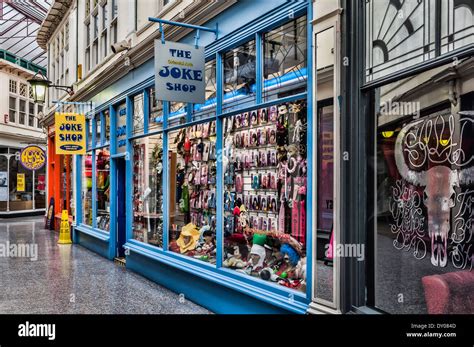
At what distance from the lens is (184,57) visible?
20.8 feet

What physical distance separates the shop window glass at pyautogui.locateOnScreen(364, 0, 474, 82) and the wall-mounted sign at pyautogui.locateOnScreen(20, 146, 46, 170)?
1569 centimetres

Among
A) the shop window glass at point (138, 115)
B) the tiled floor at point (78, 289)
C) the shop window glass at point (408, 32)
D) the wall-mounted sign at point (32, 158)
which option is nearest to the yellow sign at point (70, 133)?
the tiled floor at point (78, 289)

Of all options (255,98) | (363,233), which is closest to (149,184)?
(255,98)

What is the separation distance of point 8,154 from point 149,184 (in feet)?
54.4

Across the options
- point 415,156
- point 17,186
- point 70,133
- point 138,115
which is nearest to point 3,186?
point 17,186

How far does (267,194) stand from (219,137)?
1132 mm

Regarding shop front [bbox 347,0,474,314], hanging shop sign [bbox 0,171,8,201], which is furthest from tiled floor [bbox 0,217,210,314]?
hanging shop sign [bbox 0,171,8,201]

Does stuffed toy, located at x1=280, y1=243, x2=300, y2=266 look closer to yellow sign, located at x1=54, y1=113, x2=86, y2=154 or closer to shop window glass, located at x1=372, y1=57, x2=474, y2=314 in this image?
shop window glass, located at x1=372, y1=57, x2=474, y2=314

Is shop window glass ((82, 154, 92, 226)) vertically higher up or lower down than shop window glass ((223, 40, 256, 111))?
lower down

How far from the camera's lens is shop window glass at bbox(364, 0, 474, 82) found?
11.8 feet

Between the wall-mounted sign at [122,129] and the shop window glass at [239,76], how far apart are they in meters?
4.39
